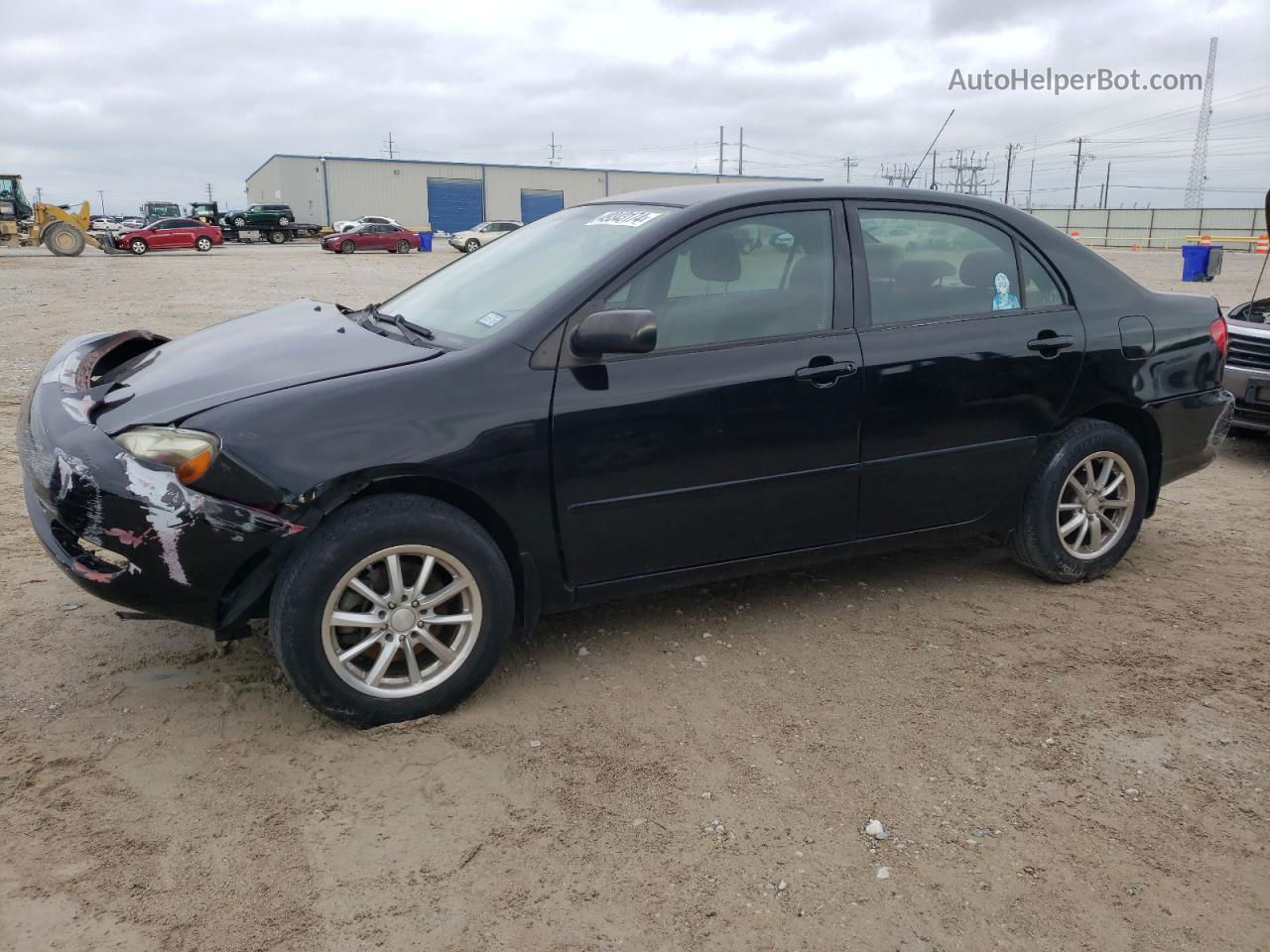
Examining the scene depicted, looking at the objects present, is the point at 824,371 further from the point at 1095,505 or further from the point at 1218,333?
the point at 1218,333

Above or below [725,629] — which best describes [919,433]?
above

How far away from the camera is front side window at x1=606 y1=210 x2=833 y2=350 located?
348 centimetres

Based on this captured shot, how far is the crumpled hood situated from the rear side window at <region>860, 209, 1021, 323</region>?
1791mm

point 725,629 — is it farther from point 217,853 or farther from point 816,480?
point 217,853

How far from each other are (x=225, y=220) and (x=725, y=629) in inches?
1947

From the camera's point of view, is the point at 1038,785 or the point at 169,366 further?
the point at 169,366

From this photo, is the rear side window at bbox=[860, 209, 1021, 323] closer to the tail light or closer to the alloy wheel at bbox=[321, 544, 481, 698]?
the tail light

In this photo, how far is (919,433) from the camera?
3869 mm

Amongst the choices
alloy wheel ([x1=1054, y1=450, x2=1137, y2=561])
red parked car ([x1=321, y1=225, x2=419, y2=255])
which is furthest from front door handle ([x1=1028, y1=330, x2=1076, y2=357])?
red parked car ([x1=321, y1=225, x2=419, y2=255])

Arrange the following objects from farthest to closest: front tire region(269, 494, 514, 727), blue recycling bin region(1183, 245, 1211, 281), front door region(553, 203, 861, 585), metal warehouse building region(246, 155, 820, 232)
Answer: metal warehouse building region(246, 155, 820, 232) → blue recycling bin region(1183, 245, 1211, 281) → front door region(553, 203, 861, 585) → front tire region(269, 494, 514, 727)

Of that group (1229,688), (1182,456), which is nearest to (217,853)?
(1229,688)

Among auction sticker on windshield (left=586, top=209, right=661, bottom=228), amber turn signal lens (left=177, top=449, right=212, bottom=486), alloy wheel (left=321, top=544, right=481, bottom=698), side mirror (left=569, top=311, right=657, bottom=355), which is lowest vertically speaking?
alloy wheel (left=321, top=544, right=481, bottom=698)

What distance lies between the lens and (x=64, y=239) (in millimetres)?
31047

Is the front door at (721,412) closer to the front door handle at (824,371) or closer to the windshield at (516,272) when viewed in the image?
the front door handle at (824,371)
